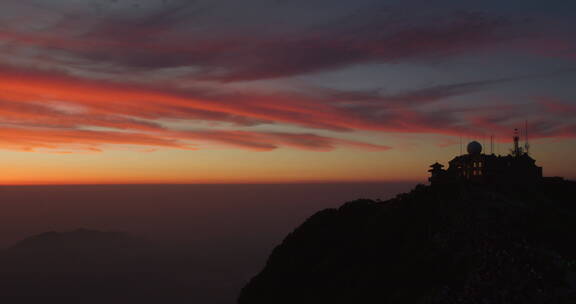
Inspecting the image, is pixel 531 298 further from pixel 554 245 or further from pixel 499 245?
pixel 554 245

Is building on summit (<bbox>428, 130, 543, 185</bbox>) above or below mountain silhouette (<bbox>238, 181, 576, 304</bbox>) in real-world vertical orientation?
above

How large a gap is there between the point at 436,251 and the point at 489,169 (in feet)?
79.0

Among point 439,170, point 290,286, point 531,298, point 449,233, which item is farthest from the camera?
point 439,170

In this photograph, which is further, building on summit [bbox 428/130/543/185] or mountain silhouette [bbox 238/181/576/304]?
building on summit [bbox 428/130/543/185]

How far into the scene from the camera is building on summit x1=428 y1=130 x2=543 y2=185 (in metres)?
62.8

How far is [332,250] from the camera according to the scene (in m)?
58.0

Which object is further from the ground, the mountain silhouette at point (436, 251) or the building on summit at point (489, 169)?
the building on summit at point (489, 169)

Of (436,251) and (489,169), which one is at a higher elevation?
(489,169)

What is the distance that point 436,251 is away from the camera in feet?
147

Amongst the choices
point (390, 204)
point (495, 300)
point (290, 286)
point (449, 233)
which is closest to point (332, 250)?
point (290, 286)

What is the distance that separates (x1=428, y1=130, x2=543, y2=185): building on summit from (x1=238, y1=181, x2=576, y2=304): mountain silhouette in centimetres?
162

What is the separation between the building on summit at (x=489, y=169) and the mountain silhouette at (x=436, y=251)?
162 centimetres

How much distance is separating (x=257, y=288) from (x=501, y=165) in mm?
39027

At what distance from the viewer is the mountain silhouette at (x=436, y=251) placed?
37156 millimetres
